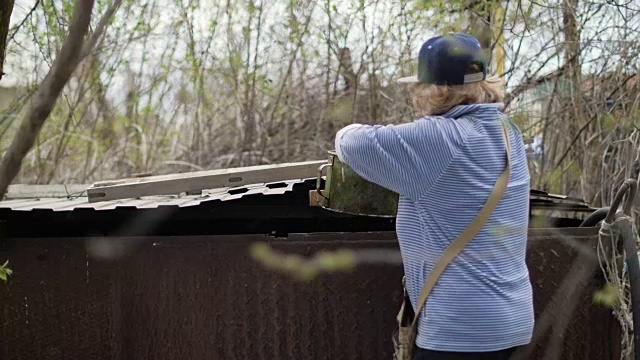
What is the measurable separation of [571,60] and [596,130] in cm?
82

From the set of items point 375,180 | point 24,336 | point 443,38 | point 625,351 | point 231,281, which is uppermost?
point 443,38

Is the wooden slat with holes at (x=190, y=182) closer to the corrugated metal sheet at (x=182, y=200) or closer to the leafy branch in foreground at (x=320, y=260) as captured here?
the corrugated metal sheet at (x=182, y=200)

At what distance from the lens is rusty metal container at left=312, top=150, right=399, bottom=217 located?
9.29 feet

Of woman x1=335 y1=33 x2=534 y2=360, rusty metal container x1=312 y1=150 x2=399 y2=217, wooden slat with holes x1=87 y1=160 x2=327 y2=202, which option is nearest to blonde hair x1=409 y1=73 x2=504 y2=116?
woman x1=335 y1=33 x2=534 y2=360

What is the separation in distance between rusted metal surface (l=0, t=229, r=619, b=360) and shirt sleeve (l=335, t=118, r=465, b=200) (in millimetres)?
914

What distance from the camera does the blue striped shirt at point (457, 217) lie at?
230 centimetres

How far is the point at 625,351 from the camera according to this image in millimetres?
3895

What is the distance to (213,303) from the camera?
335cm

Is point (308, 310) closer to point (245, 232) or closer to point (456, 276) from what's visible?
point (245, 232)

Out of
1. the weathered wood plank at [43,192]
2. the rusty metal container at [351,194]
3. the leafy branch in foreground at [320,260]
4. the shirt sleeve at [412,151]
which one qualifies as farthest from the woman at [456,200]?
the weathered wood plank at [43,192]

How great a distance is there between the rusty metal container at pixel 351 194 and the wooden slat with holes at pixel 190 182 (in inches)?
31.2

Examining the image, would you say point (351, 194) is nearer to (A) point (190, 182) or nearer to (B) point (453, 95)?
(B) point (453, 95)

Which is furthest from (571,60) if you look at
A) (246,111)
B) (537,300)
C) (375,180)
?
(375,180)

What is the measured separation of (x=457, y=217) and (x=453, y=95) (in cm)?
40
